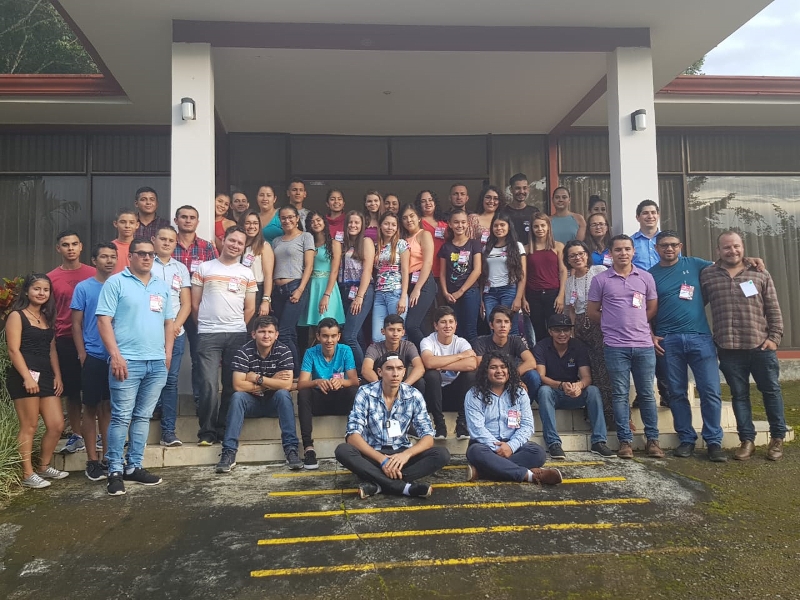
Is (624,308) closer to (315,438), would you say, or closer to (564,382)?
(564,382)

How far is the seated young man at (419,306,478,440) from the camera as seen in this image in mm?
4730

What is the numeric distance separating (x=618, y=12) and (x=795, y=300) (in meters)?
5.42

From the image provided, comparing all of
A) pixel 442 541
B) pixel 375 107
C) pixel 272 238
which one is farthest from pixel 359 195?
pixel 442 541

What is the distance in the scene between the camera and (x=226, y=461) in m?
4.31

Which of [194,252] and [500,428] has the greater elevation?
[194,252]

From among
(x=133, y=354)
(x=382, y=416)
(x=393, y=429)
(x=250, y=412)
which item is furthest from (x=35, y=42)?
(x=393, y=429)

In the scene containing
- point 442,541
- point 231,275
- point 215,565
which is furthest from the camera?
point 231,275

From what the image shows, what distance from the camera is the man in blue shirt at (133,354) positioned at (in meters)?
3.91

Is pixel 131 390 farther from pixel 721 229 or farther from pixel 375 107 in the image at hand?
pixel 721 229

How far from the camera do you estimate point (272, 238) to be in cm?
575

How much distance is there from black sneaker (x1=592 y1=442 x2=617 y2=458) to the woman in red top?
1233mm

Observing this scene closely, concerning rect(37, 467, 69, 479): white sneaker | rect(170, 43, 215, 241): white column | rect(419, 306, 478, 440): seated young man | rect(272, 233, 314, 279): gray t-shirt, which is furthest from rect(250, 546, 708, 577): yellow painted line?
rect(170, 43, 215, 241): white column

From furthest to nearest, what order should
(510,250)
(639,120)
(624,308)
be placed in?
(639,120) → (510,250) → (624,308)

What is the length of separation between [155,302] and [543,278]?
3.33 metres
